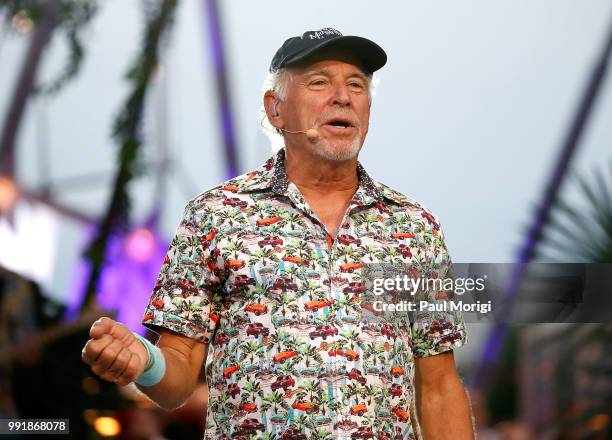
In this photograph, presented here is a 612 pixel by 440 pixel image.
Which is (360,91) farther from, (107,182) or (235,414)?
(107,182)

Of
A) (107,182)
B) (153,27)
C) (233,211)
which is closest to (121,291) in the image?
(107,182)

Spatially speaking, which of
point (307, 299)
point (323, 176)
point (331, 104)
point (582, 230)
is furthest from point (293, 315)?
point (582, 230)

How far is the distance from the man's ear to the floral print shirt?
0.75 feet

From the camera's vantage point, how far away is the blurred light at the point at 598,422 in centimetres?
439

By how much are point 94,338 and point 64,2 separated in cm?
306

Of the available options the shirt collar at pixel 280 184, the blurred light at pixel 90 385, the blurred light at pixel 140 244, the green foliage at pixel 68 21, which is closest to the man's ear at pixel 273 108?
the shirt collar at pixel 280 184

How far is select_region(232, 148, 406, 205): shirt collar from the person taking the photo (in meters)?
2.18

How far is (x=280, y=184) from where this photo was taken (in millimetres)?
2186

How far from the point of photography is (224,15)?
4.29 m

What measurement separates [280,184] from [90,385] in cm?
289

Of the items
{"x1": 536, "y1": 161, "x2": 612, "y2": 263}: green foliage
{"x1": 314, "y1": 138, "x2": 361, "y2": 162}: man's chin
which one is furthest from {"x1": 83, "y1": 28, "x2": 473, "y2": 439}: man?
{"x1": 536, "y1": 161, "x2": 612, "y2": 263}: green foliage

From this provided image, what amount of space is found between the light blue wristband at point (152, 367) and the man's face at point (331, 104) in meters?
0.55

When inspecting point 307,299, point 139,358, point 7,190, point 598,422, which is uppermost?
point 7,190

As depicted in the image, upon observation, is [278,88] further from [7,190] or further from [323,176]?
[7,190]
